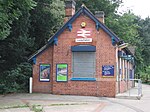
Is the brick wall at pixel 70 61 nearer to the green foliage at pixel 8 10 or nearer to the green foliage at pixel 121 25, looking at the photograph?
the green foliage at pixel 8 10

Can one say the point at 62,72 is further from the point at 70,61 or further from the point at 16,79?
the point at 16,79

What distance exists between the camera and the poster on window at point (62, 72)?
25.9m

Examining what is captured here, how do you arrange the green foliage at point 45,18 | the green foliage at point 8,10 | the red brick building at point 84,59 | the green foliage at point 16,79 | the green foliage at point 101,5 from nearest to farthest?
the green foliage at point 8,10, the red brick building at point 84,59, the green foliage at point 16,79, the green foliage at point 45,18, the green foliage at point 101,5

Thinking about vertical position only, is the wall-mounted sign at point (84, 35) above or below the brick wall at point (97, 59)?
above

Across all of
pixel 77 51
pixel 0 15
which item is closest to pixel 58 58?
pixel 77 51

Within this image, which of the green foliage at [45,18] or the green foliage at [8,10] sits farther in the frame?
the green foliage at [45,18]

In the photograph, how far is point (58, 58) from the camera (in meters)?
26.2

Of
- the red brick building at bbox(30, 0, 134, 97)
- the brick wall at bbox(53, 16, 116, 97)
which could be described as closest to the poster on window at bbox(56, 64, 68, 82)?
the red brick building at bbox(30, 0, 134, 97)

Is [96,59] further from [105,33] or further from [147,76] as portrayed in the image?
[147,76]

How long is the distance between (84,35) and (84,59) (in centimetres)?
185

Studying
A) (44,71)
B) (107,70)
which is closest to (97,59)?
(107,70)

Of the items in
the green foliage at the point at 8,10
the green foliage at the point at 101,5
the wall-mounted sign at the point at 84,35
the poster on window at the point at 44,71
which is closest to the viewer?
the green foliage at the point at 8,10

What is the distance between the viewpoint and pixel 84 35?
2591cm

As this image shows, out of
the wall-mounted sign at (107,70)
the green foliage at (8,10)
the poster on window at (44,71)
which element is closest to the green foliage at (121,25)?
the poster on window at (44,71)
